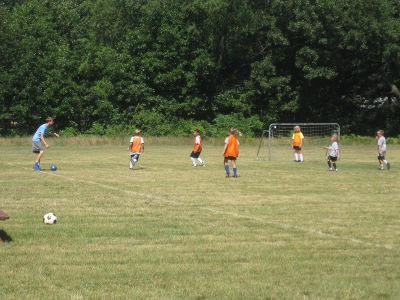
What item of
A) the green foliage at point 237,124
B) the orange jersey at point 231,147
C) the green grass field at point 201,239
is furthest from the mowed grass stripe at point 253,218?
the green foliage at point 237,124

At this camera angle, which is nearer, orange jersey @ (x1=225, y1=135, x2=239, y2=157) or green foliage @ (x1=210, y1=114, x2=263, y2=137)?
orange jersey @ (x1=225, y1=135, x2=239, y2=157)

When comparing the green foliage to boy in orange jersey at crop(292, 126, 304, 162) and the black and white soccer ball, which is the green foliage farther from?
the black and white soccer ball

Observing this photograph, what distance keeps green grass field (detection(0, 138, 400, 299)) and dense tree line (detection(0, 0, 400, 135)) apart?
38431mm

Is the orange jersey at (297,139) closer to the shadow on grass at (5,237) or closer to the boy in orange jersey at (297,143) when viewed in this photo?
the boy in orange jersey at (297,143)

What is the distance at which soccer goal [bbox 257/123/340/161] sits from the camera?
42656mm

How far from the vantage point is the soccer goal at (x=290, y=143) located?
42656 millimetres

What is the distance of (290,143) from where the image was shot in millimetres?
48812

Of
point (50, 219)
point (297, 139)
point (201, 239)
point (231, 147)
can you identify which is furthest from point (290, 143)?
point (201, 239)

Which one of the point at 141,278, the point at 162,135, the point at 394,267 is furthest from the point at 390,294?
the point at 162,135

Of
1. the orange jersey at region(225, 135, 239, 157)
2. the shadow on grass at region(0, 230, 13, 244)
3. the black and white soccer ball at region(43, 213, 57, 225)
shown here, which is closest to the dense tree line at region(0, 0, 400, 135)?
the orange jersey at region(225, 135, 239, 157)

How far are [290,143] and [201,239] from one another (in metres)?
36.7

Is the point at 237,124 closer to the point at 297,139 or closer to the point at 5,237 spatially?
the point at 297,139

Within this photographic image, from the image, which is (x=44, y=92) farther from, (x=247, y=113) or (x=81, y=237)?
(x=81, y=237)

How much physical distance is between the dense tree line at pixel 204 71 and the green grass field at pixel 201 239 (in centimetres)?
3843
